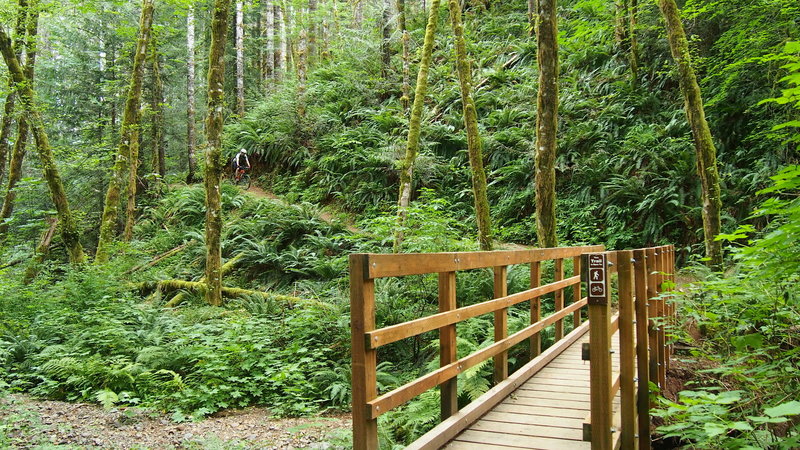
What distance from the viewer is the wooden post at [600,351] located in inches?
124

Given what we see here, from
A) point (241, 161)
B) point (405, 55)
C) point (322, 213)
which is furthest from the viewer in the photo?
point (241, 161)

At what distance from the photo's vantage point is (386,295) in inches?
358

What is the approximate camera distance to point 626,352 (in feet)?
12.1

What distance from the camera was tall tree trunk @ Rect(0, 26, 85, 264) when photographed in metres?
12.5

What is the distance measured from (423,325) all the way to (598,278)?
3.80ft

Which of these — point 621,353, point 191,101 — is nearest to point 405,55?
point 191,101

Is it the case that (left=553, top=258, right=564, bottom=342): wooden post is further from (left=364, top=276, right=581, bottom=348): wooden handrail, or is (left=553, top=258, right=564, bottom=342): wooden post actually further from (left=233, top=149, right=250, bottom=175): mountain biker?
(left=233, top=149, right=250, bottom=175): mountain biker

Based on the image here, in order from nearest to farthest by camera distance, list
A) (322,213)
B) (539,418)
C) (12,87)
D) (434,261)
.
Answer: (434,261)
(539,418)
(12,87)
(322,213)

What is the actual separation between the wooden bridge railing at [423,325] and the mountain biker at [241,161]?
17224mm

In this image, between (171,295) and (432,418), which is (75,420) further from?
(171,295)

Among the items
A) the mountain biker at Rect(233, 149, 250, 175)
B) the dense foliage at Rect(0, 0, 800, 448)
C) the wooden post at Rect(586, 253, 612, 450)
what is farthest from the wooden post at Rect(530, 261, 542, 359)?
the mountain biker at Rect(233, 149, 250, 175)

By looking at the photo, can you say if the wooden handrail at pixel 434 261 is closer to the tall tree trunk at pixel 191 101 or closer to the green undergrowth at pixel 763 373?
the green undergrowth at pixel 763 373

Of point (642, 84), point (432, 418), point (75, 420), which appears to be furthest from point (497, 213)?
point (75, 420)

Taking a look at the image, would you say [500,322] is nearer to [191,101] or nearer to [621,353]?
[621,353]
